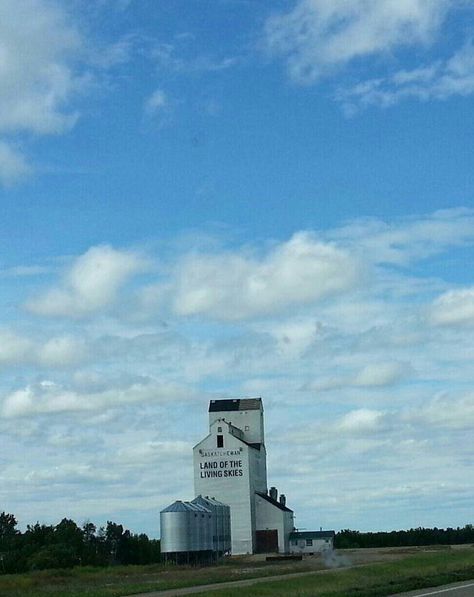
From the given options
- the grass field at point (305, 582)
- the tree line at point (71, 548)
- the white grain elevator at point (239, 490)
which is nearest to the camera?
the grass field at point (305, 582)

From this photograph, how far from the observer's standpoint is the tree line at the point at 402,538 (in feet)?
421

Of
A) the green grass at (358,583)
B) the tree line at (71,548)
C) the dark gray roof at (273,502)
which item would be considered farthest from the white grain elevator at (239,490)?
the green grass at (358,583)

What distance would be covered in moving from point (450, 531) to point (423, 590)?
107473 millimetres

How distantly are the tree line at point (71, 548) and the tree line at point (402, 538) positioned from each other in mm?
31285

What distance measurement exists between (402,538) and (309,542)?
117ft

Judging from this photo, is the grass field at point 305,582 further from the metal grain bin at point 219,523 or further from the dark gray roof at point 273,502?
the dark gray roof at point 273,502

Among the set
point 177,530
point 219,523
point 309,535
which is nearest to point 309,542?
point 309,535

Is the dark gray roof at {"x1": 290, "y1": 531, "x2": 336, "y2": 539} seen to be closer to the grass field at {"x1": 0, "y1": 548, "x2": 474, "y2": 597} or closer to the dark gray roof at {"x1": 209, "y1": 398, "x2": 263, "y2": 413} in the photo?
the dark gray roof at {"x1": 209, "y1": 398, "x2": 263, "y2": 413}

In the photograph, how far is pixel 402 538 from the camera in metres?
130

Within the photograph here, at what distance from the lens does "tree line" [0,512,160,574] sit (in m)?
81.2

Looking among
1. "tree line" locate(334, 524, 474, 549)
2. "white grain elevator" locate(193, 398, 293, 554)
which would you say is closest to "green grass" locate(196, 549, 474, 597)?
"white grain elevator" locate(193, 398, 293, 554)

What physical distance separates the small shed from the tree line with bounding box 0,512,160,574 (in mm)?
14144

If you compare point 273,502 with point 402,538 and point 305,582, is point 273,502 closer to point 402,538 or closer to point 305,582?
point 402,538

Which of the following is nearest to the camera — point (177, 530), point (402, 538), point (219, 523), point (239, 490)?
point (177, 530)
